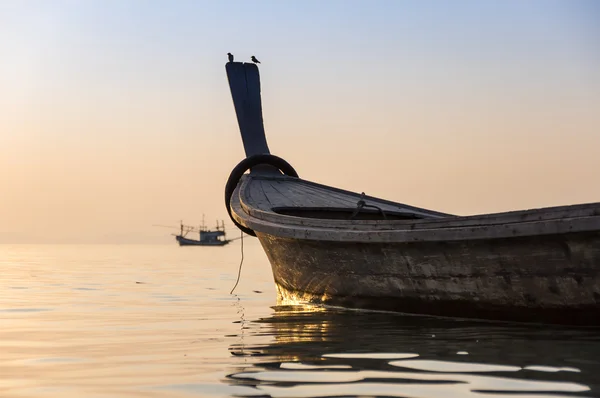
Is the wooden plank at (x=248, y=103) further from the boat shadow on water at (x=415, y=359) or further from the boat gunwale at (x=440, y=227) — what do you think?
the boat shadow on water at (x=415, y=359)

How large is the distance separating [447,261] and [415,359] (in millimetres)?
2400

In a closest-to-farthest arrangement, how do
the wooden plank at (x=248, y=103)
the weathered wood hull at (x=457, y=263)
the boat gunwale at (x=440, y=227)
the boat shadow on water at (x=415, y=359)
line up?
the boat shadow on water at (x=415, y=359) < the boat gunwale at (x=440, y=227) < the weathered wood hull at (x=457, y=263) < the wooden plank at (x=248, y=103)

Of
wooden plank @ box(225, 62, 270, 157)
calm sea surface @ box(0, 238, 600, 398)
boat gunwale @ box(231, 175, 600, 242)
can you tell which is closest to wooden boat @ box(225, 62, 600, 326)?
boat gunwale @ box(231, 175, 600, 242)

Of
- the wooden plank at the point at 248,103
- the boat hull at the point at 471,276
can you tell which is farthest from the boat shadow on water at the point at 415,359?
the wooden plank at the point at 248,103

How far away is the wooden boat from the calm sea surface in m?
0.22

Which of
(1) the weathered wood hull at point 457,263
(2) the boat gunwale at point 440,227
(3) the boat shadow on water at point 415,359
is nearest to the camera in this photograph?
(3) the boat shadow on water at point 415,359

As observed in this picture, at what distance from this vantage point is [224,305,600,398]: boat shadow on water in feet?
14.9

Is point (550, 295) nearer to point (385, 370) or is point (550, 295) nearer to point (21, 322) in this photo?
point (385, 370)

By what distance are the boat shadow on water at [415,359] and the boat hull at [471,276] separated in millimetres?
202

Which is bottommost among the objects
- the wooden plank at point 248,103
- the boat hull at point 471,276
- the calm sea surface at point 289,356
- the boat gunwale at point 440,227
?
the calm sea surface at point 289,356

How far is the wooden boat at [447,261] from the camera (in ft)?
22.5

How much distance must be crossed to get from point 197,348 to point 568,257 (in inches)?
129

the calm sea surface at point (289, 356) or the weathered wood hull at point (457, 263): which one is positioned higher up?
the weathered wood hull at point (457, 263)

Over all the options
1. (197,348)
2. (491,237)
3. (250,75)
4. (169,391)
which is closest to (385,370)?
(169,391)
